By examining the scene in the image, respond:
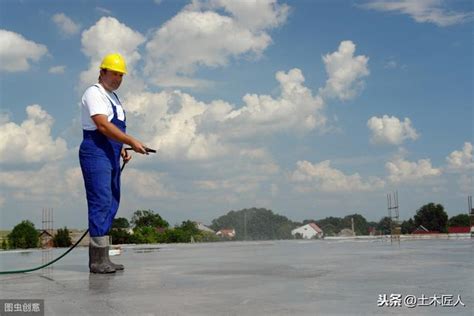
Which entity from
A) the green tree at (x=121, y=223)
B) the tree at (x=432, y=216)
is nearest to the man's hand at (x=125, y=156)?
the green tree at (x=121, y=223)

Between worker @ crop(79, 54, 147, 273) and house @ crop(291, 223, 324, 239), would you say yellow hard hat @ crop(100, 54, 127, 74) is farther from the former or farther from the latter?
house @ crop(291, 223, 324, 239)

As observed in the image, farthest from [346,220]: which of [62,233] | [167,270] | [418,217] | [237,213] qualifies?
[167,270]

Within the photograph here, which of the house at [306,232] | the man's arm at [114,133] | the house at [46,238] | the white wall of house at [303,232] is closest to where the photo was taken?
the man's arm at [114,133]

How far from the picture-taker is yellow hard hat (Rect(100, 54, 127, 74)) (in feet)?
18.3

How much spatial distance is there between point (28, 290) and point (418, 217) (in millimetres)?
78139

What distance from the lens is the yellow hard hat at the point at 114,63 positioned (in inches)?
220

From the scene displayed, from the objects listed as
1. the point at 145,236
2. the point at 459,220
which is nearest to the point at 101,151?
the point at 145,236

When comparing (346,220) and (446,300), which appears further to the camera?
(346,220)

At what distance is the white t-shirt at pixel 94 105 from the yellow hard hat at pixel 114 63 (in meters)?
0.22

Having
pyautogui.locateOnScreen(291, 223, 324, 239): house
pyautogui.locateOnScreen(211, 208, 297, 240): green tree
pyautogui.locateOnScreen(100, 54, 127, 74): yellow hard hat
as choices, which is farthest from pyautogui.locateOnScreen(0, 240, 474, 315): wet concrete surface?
pyautogui.locateOnScreen(211, 208, 297, 240): green tree

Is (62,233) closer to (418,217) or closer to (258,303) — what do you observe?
(258,303)

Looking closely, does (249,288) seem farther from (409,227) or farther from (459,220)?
(459,220)

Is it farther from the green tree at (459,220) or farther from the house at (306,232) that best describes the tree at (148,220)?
the green tree at (459,220)

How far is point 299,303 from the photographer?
3.25 metres
